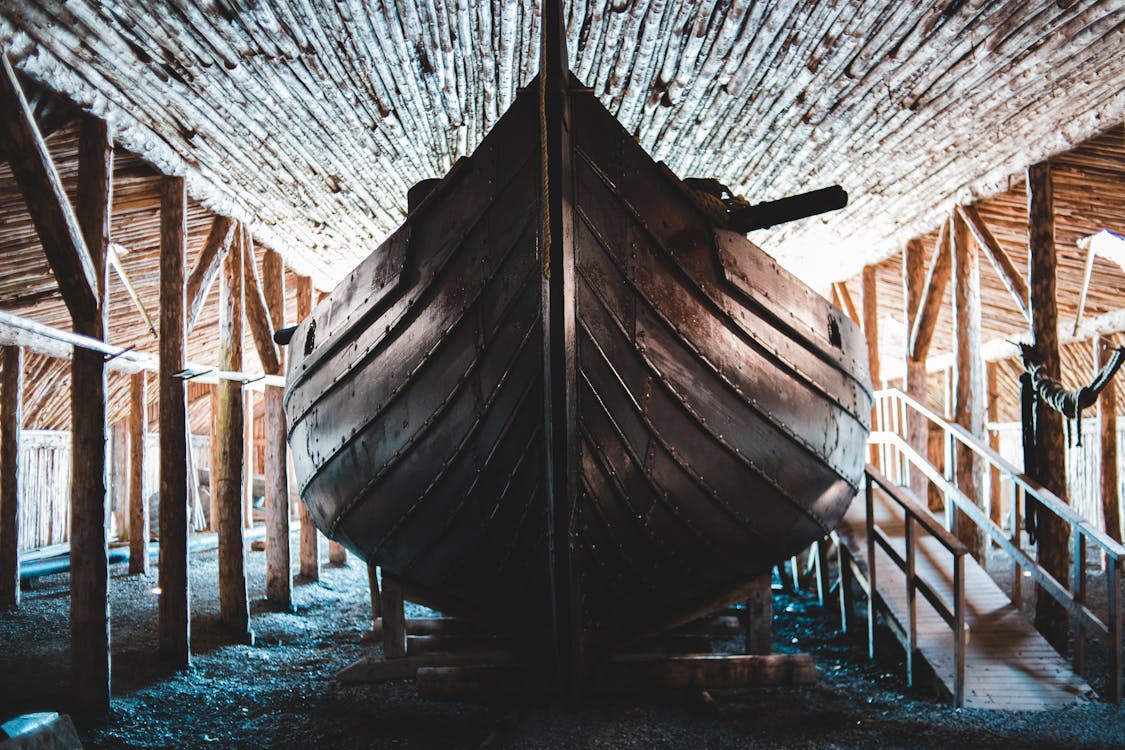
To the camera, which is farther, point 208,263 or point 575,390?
point 208,263

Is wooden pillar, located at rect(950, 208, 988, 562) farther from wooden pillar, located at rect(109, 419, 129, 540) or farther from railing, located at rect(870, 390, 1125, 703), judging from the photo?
wooden pillar, located at rect(109, 419, 129, 540)

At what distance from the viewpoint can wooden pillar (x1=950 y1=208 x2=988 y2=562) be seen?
634 centimetres

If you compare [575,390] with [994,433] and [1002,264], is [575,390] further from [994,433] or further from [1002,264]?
[994,433]


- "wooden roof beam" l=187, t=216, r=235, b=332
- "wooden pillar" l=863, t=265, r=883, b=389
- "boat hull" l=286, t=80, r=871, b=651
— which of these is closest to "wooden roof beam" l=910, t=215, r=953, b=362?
"wooden pillar" l=863, t=265, r=883, b=389

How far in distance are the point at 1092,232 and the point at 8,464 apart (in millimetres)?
10736

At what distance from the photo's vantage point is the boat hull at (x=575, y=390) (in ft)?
9.74

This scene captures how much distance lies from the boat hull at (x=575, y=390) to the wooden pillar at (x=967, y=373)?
313 centimetres

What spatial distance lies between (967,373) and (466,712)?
5.16 metres

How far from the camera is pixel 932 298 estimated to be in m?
6.97

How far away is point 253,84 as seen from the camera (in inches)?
176

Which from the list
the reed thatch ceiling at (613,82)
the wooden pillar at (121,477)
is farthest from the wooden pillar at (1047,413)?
the wooden pillar at (121,477)

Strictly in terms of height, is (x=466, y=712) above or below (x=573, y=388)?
below

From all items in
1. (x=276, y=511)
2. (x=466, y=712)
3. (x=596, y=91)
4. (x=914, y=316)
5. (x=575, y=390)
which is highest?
(x=596, y=91)

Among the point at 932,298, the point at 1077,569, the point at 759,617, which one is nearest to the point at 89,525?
the point at 759,617
